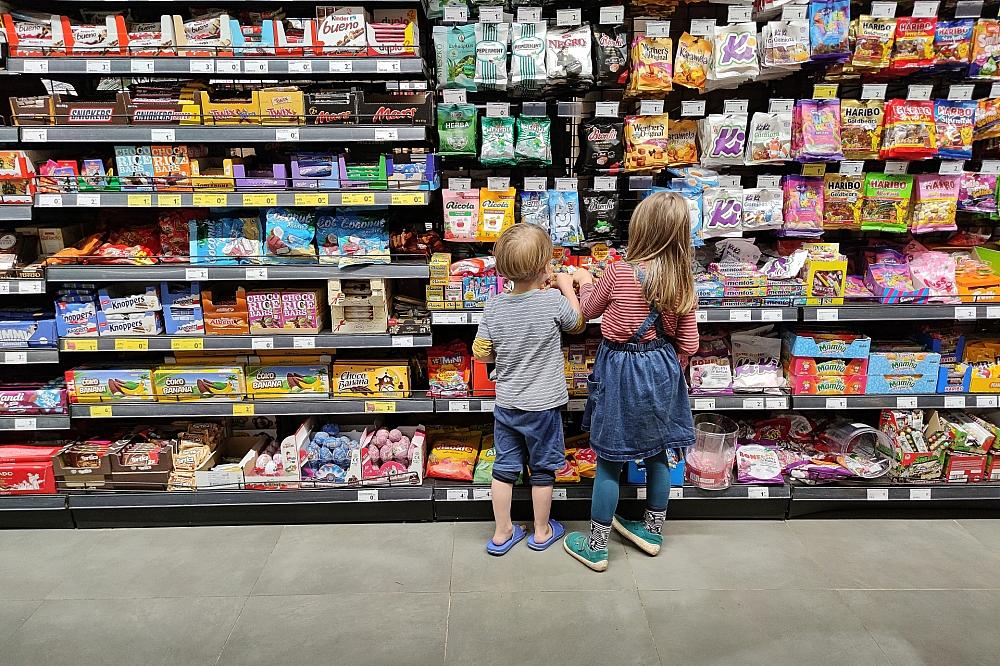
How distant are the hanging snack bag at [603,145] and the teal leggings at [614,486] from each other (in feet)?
4.38

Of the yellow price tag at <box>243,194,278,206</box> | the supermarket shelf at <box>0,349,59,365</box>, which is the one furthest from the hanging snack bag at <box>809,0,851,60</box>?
the supermarket shelf at <box>0,349,59,365</box>

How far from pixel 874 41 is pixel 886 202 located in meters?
0.72

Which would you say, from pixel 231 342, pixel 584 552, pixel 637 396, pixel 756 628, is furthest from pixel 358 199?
pixel 756 628

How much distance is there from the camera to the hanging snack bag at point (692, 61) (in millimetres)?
2986

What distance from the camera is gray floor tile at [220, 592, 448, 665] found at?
7.74 feet

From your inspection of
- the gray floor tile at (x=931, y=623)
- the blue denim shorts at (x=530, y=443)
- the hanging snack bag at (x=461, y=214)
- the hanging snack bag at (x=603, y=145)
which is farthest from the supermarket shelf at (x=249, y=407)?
the gray floor tile at (x=931, y=623)

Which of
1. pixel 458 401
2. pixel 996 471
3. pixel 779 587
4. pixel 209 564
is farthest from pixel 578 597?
pixel 996 471

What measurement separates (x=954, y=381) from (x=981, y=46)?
1.55 m

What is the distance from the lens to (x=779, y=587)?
273cm

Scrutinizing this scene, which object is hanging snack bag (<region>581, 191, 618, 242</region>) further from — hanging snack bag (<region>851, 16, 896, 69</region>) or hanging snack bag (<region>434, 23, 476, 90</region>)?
hanging snack bag (<region>851, 16, 896, 69</region>)

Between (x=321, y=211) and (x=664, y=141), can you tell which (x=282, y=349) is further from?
(x=664, y=141)

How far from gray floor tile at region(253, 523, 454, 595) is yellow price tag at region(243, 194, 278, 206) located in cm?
154

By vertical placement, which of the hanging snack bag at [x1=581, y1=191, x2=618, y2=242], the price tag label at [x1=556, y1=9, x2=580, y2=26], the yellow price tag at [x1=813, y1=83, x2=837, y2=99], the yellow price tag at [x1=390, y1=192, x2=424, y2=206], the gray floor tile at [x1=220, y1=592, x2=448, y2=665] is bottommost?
the gray floor tile at [x1=220, y1=592, x2=448, y2=665]

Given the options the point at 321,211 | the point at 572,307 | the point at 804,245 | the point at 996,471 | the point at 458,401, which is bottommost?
the point at 996,471
